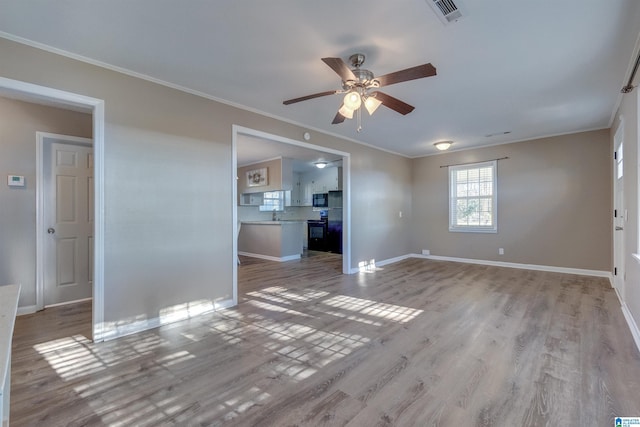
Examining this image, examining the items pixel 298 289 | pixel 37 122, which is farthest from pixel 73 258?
pixel 298 289

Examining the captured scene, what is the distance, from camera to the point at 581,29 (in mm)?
2131

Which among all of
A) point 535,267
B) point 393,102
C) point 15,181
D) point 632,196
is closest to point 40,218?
point 15,181

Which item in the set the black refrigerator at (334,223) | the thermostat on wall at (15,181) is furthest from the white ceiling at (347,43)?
the black refrigerator at (334,223)

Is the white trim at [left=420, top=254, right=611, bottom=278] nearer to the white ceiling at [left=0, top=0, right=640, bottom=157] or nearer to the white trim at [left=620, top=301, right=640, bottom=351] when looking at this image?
the white trim at [left=620, top=301, right=640, bottom=351]

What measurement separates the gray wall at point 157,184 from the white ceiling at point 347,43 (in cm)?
19

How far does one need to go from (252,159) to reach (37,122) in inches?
155

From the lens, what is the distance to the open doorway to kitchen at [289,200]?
5.46 m

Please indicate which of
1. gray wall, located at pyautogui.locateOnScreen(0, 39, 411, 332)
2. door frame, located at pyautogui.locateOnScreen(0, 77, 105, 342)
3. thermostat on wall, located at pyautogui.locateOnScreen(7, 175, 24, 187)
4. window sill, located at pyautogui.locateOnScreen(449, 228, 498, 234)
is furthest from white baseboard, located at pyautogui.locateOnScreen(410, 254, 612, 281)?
thermostat on wall, located at pyautogui.locateOnScreen(7, 175, 24, 187)

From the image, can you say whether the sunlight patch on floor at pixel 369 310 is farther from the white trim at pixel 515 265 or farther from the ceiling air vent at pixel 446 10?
the ceiling air vent at pixel 446 10

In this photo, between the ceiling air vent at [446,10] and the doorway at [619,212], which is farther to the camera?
the doorway at [619,212]

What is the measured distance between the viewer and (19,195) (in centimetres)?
327

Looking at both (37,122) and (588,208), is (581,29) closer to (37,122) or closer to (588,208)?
(588,208)

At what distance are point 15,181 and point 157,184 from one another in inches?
72.3

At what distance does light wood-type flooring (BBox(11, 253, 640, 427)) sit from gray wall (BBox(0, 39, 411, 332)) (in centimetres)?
41
